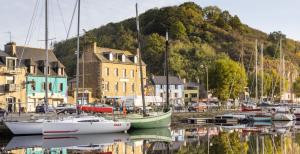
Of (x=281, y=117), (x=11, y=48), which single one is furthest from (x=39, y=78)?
(x=281, y=117)

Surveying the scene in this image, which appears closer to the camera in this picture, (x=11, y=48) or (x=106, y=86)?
(x=11, y=48)

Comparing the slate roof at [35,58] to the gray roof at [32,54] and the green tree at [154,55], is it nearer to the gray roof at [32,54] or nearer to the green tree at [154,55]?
the gray roof at [32,54]

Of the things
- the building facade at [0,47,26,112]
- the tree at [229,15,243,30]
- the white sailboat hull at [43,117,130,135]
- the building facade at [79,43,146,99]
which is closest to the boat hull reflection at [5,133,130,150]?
the white sailboat hull at [43,117,130,135]

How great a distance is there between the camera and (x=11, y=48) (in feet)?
199

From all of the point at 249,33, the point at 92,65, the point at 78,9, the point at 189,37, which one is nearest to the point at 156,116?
the point at 78,9

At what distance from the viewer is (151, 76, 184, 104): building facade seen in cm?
9000

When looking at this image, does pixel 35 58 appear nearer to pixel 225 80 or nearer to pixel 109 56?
Answer: pixel 109 56

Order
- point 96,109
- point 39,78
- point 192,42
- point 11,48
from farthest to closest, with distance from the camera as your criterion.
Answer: point 192,42
point 39,78
point 11,48
point 96,109

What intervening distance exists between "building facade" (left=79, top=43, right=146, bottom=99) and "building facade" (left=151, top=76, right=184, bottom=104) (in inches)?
480

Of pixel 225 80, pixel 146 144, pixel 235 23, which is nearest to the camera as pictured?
pixel 146 144

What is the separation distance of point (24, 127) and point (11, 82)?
19368mm

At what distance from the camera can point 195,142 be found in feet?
124

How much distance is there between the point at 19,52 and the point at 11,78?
545cm

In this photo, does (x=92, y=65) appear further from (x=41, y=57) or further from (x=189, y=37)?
(x=189, y=37)
